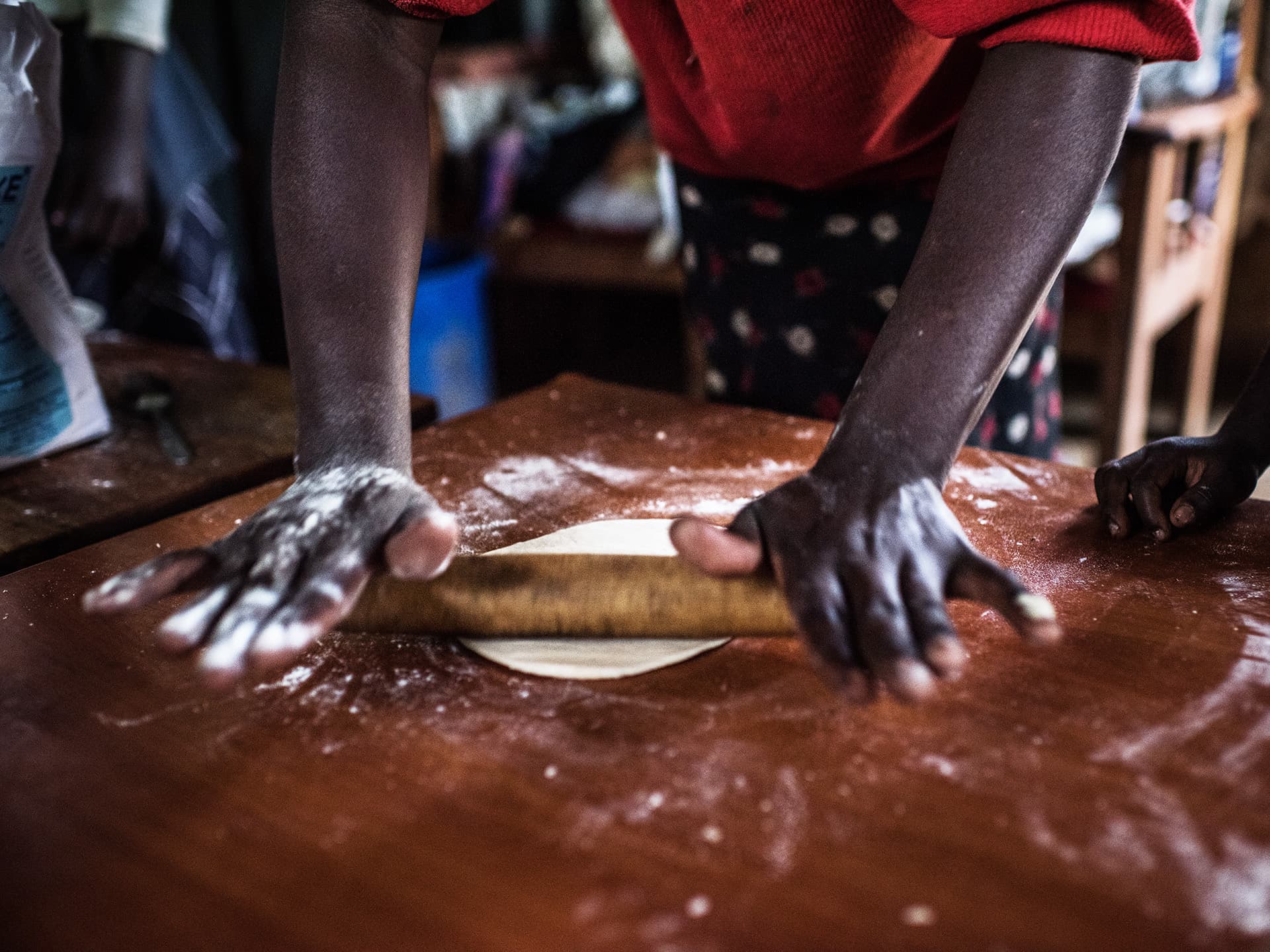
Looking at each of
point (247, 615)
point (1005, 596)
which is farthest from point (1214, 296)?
point (247, 615)

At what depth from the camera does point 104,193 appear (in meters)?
1.72

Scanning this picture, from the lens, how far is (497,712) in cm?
74

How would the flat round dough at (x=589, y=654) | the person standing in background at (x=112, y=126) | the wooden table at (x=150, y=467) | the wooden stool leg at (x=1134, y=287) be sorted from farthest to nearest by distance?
1. the wooden stool leg at (x=1134, y=287)
2. the person standing in background at (x=112, y=126)
3. the wooden table at (x=150, y=467)
4. the flat round dough at (x=589, y=654)

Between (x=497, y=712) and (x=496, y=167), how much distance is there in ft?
9.70

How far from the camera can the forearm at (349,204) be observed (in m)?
0.94

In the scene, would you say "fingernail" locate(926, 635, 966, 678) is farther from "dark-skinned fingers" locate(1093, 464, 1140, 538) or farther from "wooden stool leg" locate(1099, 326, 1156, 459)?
"wooden stool leg" locate(1099, 326, 1156, 459)

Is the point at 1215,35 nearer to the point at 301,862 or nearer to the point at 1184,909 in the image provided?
the point at 1184,909

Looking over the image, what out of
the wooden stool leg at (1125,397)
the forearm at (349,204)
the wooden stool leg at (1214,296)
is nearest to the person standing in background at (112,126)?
the forearm at (349,204)

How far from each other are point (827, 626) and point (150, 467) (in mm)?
900

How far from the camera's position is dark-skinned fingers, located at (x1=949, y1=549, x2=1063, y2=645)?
1.99 feet

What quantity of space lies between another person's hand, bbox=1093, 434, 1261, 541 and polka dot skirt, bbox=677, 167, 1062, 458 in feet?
1.19

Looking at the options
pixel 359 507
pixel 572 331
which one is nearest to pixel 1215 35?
A: pixel 572 331

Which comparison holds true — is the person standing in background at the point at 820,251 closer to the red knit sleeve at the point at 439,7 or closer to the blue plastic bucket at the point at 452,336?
the red knit sleeve at the point at 439,7

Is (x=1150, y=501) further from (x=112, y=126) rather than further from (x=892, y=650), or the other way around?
(x=112, y=126)
